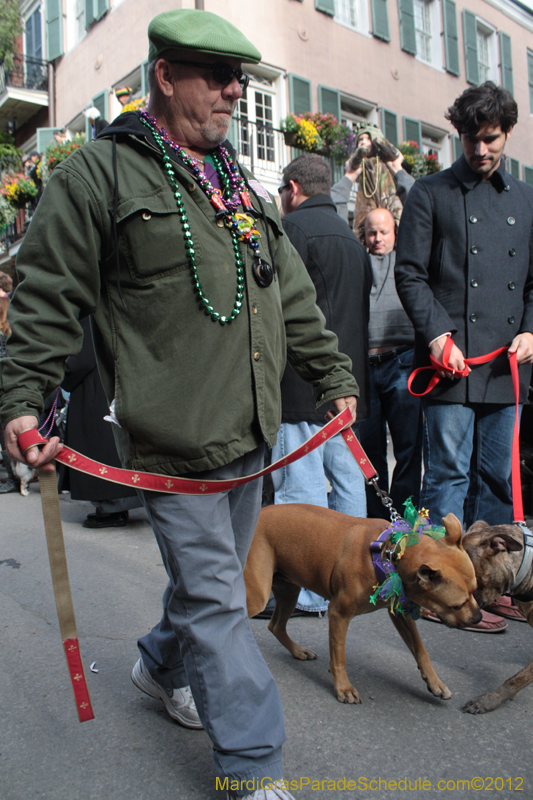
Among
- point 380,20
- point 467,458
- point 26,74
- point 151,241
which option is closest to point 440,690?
point 467,458

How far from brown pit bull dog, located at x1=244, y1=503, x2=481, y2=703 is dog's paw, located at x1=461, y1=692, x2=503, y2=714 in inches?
4.3

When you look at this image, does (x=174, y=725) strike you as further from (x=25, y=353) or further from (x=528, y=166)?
(x=528, y=166)

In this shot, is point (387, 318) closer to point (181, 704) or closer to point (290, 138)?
point (181, 704)

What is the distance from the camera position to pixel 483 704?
8.18 feet

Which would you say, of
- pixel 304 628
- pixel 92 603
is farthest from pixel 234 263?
pixel 92 603

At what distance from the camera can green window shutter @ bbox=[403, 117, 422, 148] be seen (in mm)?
17572

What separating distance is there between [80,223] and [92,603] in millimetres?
2497

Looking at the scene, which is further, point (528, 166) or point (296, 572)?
point (528, 166)

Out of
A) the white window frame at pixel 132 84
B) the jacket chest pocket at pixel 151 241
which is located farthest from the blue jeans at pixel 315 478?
the white window frame at pixel 132 84

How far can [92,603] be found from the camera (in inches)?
145

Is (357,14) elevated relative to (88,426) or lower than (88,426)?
elevated

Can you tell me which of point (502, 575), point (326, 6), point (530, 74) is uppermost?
point (530, 74)

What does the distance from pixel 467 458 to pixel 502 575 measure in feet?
2.97

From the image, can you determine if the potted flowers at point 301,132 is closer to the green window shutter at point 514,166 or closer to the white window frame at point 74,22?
the white window frame at point 74,22
